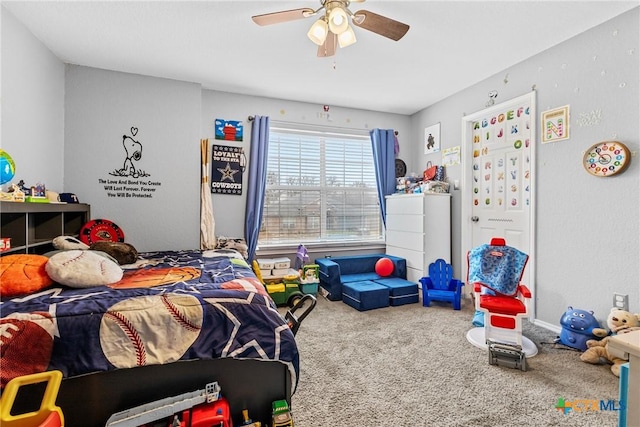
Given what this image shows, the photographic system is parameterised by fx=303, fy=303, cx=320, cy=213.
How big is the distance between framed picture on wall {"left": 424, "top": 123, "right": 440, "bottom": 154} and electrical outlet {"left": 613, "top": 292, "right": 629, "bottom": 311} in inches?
96.8

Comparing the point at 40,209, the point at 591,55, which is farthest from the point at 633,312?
the point at 40,209

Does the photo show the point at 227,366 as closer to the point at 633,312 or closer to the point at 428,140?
the point at 633,312

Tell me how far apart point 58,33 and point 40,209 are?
1.47 metres

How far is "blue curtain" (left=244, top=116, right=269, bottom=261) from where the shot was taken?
3777mm

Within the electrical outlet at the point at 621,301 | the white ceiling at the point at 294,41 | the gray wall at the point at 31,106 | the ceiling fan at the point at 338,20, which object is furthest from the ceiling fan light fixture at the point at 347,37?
the electrical outlet at the point at 621,301

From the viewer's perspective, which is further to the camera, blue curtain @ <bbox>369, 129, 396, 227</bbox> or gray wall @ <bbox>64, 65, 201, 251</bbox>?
blue curtain @ <bbox>369, 129, 396, 227</bbox>

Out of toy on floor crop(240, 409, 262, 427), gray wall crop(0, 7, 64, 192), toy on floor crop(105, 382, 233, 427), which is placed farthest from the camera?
gray wall crop(0, 7, 64, 192)

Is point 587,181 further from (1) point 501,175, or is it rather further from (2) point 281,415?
(2) point 281,415

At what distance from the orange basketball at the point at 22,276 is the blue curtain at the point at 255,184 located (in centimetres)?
222

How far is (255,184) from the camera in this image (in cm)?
Result: 379

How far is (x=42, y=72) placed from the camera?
2631 millimetres

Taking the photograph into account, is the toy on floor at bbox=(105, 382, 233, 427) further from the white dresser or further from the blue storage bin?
the white dresser

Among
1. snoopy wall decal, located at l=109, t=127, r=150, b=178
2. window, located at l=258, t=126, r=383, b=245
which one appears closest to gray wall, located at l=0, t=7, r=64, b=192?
snoopy wall decal, located at l=109, t=127, r=150, b=178

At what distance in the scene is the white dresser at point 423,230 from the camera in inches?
146
